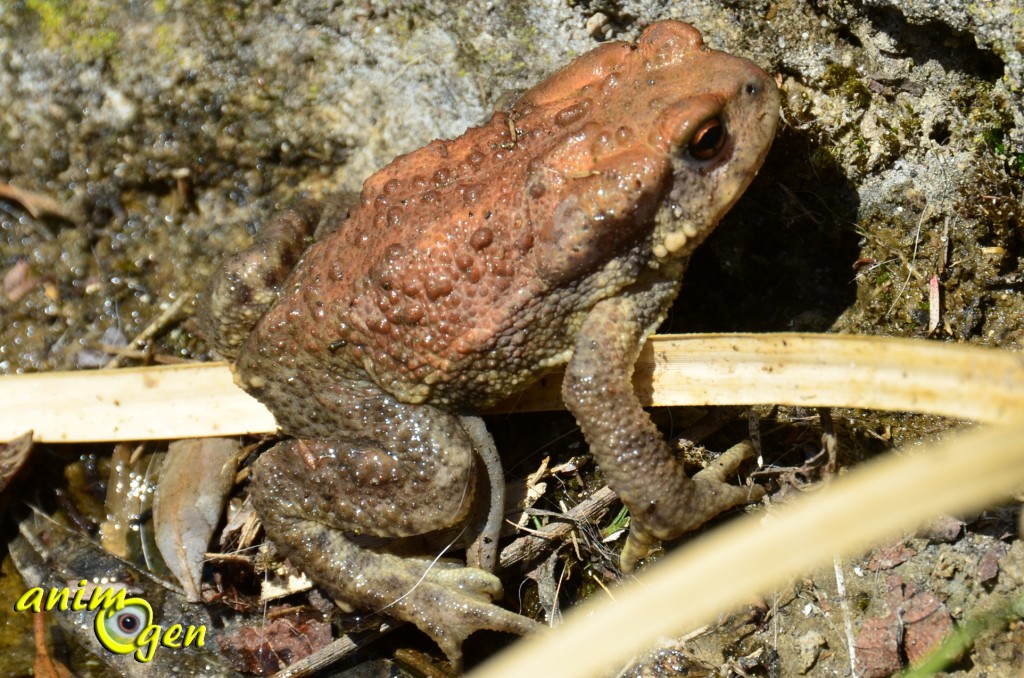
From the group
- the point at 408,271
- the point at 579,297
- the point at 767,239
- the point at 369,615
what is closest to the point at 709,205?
the point at 579,297

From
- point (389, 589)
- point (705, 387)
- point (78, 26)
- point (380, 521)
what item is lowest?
point (389, 589)

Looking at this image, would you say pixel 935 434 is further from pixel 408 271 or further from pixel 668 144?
pixel 408 271

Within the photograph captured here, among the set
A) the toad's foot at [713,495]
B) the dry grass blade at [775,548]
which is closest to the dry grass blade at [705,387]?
the toad's foot at [713,495]

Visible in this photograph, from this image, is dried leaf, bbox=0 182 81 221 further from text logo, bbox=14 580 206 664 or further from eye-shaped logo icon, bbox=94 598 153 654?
eye-shaped logo icon, bbox=94 598 153 654

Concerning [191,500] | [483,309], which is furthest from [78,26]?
[483,309]

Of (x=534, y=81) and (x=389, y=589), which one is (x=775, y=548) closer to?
(x=389, y=589)
